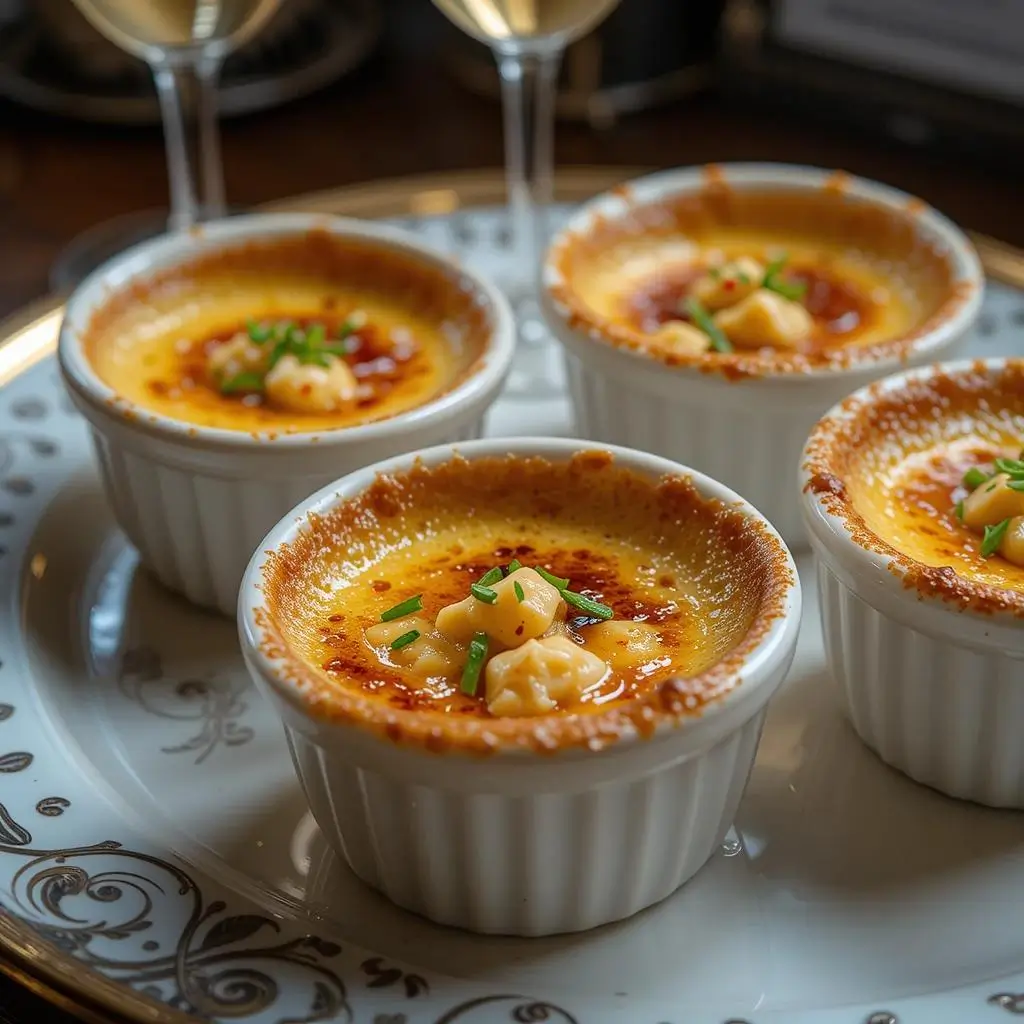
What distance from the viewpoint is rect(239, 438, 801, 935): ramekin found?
5.28 feet

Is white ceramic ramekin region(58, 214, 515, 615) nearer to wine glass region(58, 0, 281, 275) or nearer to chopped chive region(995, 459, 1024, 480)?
wine glass region(58, 0, 281, 275)

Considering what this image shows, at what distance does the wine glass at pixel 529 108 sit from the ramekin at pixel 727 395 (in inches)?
10.1

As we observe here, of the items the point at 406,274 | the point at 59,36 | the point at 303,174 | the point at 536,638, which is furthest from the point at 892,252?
the point at 59,36

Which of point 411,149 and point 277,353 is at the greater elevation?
point 277,353

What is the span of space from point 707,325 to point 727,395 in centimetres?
20

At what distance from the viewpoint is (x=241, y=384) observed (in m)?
2.39

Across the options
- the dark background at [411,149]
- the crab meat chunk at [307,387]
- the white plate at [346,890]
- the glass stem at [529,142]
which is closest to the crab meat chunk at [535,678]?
the white plate at [346,890]

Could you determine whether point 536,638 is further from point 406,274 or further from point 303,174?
point 303,174

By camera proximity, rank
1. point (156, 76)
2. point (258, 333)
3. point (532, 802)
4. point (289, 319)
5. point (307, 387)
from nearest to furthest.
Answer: point (532, 802)
point (307, 387)
point (258, 333)
point (289, 319)
point (156, 76)

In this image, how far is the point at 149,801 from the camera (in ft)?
6.48

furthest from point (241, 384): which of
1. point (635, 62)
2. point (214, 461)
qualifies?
point (635, 62)

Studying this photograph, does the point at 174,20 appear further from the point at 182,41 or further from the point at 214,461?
the point at 214,461

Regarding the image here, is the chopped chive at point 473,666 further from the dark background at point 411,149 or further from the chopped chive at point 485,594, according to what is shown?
the dark background at point 411,149

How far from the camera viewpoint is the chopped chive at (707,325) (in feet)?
8.25
